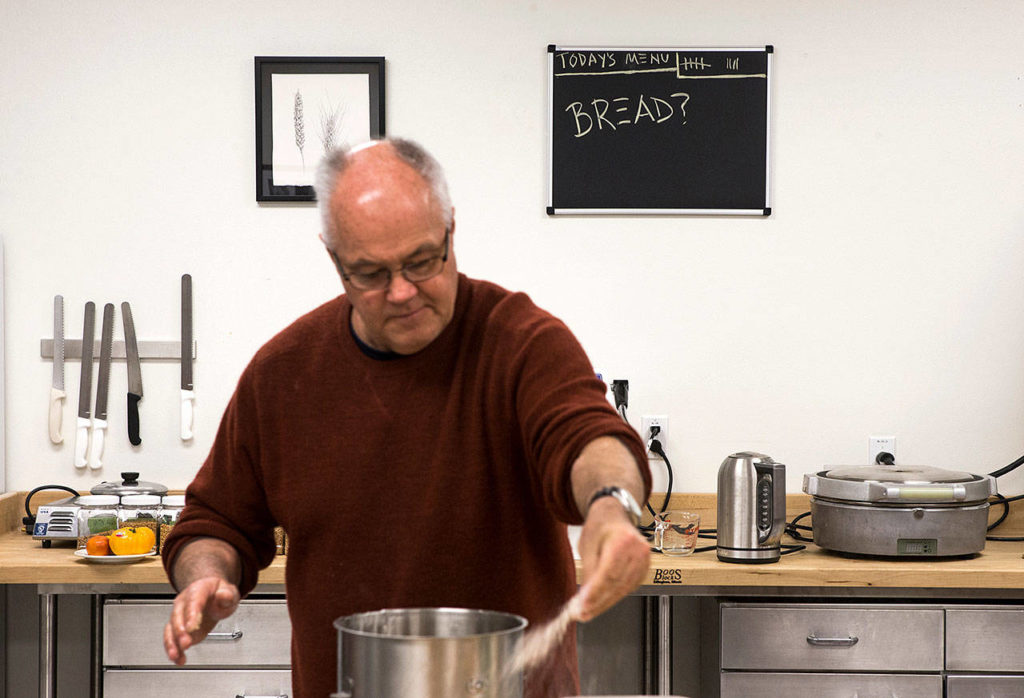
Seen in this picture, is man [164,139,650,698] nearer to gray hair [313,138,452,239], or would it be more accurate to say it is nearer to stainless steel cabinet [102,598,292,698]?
gray hair [313,138,452,239]

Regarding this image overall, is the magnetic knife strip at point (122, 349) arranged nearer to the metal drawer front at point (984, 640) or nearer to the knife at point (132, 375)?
the knife at point (132, 375)

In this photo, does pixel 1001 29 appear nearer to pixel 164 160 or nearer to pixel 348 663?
pixel 164 160

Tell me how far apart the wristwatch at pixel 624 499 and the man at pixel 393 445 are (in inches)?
5.3

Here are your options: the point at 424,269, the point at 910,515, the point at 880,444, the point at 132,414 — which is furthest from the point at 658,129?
the point at 424,269

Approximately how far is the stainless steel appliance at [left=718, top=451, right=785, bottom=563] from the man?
1038mm

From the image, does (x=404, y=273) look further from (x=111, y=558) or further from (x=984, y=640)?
(x=984, y=640)

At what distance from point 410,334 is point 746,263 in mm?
1835

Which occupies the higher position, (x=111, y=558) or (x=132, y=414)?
(x=132, y=414)

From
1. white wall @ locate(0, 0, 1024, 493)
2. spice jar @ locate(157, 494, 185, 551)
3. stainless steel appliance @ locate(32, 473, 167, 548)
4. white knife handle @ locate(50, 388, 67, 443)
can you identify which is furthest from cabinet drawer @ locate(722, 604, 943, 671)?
white knife handle @ locate(50, 388, 67, 443)

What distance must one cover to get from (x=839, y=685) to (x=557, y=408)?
1.52 metres

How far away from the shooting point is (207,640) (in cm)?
247

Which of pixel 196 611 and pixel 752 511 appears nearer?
pixel 196 611

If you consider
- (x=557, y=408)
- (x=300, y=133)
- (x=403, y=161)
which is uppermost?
(x=300, y=133)

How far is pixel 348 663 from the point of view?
1.02m
